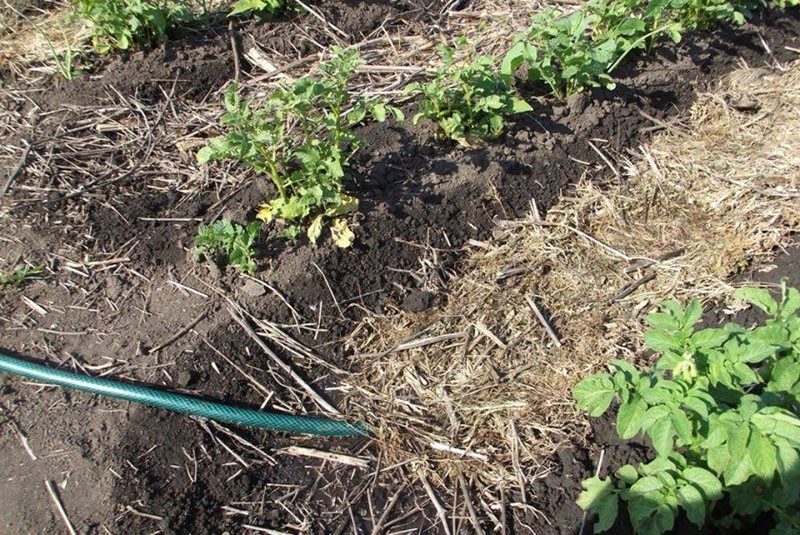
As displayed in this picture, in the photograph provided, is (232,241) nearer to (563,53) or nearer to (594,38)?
(563,53)

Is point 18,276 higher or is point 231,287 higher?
point 231,287

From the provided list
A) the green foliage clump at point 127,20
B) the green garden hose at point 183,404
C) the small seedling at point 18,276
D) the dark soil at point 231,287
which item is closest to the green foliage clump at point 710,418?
the dark soil at point 231,287

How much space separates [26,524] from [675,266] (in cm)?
289

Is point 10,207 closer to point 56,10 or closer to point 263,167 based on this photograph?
point 263,167

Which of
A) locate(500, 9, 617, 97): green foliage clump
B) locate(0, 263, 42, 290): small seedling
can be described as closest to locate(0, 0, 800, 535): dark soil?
locate(0, 263, 42, 290): small seedling

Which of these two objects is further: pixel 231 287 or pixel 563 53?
pixel 563 53

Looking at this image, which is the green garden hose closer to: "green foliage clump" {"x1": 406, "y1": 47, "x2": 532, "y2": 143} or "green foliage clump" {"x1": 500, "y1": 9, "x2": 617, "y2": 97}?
"green foliage clump" {"x1": 406, "y1": 47, "x2": 532, "y2": 143}

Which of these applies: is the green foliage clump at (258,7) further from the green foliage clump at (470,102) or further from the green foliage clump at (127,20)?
the green foliage clump at (470,102)

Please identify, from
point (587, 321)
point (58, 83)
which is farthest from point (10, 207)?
point (587, 321)

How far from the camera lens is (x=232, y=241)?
3.27 metres

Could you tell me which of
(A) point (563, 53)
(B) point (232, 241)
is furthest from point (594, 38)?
(B) point (232, 241)

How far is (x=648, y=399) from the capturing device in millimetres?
2178

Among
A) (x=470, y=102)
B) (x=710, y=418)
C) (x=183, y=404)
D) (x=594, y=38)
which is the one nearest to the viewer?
(x=710, y=418)

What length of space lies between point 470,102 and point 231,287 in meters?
1.47
